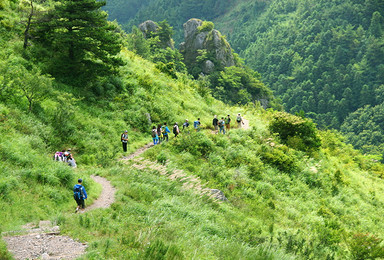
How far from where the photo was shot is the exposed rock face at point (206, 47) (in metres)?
57.8

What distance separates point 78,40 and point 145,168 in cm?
816

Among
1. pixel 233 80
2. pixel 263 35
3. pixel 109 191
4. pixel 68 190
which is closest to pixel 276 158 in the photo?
pixel 109 191

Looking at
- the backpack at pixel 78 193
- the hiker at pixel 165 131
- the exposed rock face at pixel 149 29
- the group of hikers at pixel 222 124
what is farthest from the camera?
the exposed rock face at pixel 149 29

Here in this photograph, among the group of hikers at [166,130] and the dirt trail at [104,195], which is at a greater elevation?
the group of hikers at [166,130]

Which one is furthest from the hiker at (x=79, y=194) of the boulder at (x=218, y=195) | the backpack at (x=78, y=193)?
the boulder at (x=218, y=195)

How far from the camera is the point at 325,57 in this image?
387 feet

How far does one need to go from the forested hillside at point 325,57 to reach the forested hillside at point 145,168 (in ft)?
230

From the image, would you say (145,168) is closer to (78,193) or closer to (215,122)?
(78,193)

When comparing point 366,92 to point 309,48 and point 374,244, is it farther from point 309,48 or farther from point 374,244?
point 374,244

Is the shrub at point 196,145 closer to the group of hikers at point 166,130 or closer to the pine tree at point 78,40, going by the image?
the group of hikers at point 166,130

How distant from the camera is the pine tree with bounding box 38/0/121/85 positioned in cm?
1742

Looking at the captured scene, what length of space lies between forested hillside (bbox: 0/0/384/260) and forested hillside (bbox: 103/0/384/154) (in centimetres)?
7023

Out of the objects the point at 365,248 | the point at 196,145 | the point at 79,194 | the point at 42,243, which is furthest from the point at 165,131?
the point at 42,243

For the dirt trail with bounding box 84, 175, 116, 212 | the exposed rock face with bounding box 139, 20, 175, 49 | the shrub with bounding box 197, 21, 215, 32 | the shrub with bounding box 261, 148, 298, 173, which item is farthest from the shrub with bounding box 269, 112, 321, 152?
the exposed rock face with bounding box 139, 20, 175, 49
